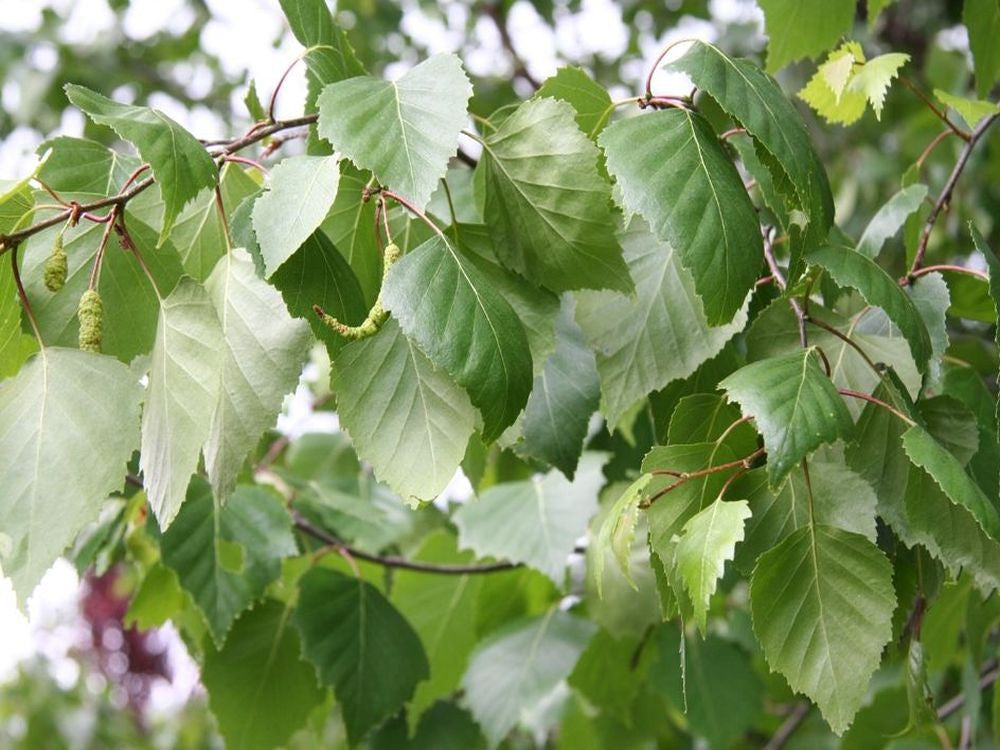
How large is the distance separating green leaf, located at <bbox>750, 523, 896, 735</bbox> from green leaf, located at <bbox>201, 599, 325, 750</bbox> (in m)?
0.60

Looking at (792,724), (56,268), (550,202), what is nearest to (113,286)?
(56,268)

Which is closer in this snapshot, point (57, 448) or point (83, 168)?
point (57, 448)

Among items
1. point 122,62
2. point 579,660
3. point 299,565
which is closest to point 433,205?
point 299,565

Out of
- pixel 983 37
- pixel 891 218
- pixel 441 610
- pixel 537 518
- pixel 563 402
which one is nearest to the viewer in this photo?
pixel 563 402

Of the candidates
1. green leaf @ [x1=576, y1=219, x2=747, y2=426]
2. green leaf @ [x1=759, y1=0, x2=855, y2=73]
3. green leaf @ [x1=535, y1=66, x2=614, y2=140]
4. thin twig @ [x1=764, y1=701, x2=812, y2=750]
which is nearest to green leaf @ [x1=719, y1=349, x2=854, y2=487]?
green leaf @ [x1=576, y1=219, x2=747, y2=426]

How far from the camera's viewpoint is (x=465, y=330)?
0.65 metres

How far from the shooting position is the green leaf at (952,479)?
64 cm

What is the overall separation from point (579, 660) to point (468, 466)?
637mm

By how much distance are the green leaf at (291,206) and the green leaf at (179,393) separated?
6 cm

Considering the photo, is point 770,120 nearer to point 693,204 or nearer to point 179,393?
point 693,204

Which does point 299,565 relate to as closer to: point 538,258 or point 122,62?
point 538,258

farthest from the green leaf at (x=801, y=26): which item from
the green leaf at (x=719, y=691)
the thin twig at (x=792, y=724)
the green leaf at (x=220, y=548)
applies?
the thin twig at (x=792, y=724)

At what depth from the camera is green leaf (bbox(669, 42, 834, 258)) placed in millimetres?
700

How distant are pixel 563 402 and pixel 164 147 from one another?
35 cm
